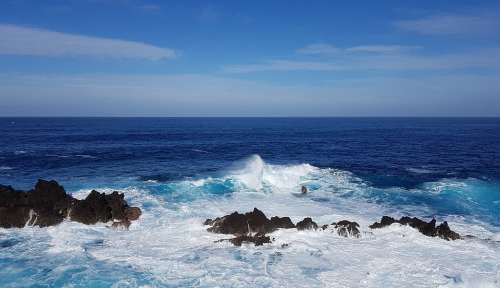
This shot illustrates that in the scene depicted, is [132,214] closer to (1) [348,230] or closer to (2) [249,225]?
(2) [249,225]

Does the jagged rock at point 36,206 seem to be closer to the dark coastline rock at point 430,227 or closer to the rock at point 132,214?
the rock at point 132,214

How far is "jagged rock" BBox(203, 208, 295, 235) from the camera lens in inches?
812

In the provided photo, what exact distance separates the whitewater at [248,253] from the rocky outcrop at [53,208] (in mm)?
636

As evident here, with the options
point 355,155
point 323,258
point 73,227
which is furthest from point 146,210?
point 355,155

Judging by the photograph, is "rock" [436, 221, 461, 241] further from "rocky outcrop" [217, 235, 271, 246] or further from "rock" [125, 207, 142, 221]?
"rock" [125, 207, 142, 221]

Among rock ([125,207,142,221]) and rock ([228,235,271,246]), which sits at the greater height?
rock ([125,207,142,221])

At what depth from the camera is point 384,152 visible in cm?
5828

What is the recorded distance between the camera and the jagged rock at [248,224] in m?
20.6

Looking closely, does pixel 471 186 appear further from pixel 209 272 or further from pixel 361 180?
pixel 209 272

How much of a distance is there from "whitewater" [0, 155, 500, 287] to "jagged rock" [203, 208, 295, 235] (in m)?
0.46

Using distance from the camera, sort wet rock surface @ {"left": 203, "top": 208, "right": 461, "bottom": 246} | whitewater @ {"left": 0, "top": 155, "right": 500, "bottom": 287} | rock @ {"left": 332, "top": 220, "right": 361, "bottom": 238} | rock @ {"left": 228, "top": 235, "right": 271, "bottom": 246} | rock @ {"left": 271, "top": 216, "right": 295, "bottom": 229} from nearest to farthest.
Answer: whitewater @ {"left": 0, "top": 155, "right": 500, "bottom": 287} → rock @ {"left": 228, "top": 235, "right": 271, "bottom": 246} → wet rock surface @ {"left": 203, "top": 208, "right": 461, "bottom": 246} → rock @ {"left": 332, "top": 220, "right": 361, "bottom": 238} → rock @ {"left": 271, "top": 216, "right": 295, "bottom": 229}

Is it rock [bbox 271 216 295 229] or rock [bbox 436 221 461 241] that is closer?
rock [bbox 436 221 461 241]

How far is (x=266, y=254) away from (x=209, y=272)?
3.16 m

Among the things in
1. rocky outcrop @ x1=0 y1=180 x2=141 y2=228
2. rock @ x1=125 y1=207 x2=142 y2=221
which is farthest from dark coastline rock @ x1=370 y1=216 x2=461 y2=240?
rocky outcrop @ x1=0 y1=180 x2=141 y2=228
